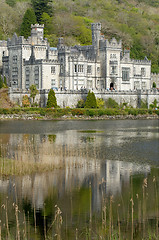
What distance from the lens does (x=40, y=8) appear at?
110000 millimetres

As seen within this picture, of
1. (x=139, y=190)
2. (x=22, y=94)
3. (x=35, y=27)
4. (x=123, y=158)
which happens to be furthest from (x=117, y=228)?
(x=35, y=27)

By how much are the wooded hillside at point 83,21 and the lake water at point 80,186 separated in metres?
54.5

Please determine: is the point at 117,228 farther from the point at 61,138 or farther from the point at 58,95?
the point at 58,95

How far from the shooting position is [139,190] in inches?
1082

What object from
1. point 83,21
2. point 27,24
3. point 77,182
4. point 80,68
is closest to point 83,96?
point 80,68

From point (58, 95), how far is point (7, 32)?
34.6 metres

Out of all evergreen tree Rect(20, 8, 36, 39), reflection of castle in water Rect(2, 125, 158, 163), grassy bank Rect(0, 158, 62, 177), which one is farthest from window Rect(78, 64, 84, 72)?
grassy bank Rect(0, 158, 62, 177)

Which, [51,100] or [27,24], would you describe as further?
[27,24]

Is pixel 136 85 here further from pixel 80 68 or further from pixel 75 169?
pixel 75 169

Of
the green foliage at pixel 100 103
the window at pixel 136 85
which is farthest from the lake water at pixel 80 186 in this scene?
the window at pixel 136 85

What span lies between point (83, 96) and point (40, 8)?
117 ft

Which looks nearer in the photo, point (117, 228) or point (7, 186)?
point (117, 228)

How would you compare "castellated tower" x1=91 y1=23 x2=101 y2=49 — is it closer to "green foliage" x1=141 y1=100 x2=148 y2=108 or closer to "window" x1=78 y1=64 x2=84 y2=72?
"window" x1=78 y1=64 x2=84 y2=72

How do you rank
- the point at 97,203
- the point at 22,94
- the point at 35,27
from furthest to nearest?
the point at 35,27, the point at 22,94, the point at 97,203
